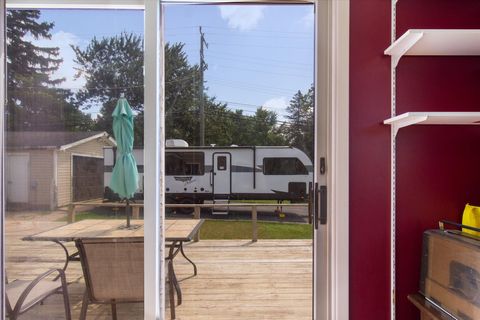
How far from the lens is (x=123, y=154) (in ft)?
5.38

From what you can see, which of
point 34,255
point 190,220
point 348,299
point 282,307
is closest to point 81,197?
point 34,255

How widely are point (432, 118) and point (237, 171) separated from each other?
37.1 inches

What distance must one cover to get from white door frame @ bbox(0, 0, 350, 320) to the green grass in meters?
→ 0.25

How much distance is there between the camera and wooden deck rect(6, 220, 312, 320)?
1.67 m

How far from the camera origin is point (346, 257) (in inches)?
59.8

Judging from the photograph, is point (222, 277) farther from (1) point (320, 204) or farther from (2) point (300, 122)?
(2) point (300, 122)

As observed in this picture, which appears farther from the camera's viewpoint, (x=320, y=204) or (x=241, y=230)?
(x=241, y=230)

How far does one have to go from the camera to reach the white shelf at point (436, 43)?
49.6 inches

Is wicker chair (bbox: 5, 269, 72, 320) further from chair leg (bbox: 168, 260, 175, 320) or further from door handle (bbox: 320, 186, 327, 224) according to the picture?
door handle (bbox: 320, 186, 327, 224)

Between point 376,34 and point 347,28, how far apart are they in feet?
0.48

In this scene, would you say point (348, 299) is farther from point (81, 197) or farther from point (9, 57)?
point (9, 57)

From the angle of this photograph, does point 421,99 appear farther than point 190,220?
No

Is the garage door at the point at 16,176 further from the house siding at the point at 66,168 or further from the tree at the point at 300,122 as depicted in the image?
the tree at the point at 300,122

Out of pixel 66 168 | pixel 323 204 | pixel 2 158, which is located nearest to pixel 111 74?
pixel 66 168
